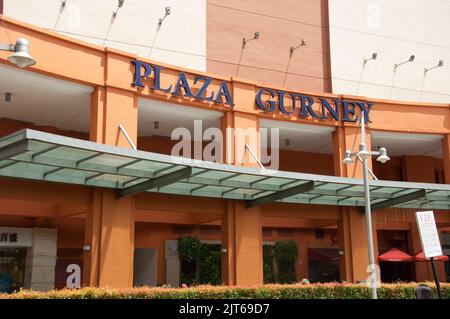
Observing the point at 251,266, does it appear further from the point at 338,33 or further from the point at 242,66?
the point at 338,33

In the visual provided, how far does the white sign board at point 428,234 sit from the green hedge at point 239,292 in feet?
22.2

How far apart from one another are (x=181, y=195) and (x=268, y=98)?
5.84 m

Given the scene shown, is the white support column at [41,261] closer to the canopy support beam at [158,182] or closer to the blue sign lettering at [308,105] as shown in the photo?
the canopy support beam at [158,182]

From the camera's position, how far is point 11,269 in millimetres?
23422

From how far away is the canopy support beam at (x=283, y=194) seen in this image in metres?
21.1

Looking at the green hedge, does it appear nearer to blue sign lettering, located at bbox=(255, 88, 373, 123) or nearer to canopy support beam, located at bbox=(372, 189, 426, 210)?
canopy support beam, located at bbox=(372, 189, 426, 210)

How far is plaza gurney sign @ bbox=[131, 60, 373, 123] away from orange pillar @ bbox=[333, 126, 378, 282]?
2.83ft

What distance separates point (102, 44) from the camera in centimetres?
2319

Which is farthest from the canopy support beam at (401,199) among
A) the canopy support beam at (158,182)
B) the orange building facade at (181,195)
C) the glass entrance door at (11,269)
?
the glass entrance door at (11,269)

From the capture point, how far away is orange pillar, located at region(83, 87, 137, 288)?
748 inches

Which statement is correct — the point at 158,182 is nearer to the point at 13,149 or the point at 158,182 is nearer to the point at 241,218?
the point at 241,218

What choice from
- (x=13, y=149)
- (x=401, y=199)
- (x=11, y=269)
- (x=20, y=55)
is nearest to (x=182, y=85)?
(x=13, y=149)

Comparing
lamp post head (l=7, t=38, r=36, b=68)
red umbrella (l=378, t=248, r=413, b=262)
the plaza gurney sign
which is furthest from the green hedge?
the plaza gurney sign

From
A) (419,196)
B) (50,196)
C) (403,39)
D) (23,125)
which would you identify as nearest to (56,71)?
(50,196)
